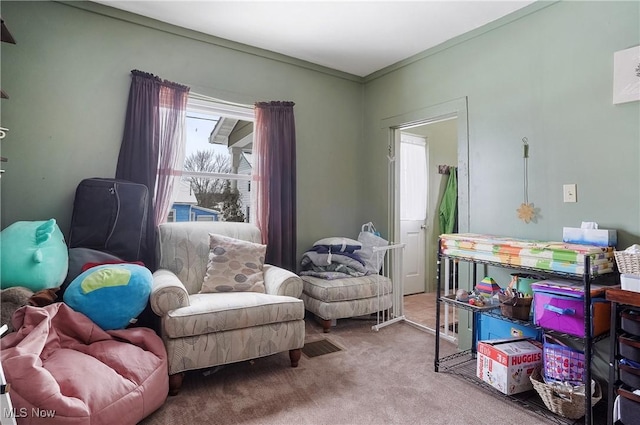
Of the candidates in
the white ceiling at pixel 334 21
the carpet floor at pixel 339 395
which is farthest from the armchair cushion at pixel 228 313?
the white ceiling at pixel 334 21

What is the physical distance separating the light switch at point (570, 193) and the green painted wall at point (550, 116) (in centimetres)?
3

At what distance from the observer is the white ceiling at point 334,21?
2.46 m

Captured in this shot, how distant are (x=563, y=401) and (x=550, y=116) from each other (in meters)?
1.68

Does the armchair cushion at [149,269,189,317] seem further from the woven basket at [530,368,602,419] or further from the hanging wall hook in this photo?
the hanging wall hook

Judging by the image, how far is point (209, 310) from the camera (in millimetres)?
2039

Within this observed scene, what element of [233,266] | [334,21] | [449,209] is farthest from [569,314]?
[449,209]

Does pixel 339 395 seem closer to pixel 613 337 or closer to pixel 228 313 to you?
pixel 228 313

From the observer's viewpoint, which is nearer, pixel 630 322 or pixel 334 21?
pixel 630 322

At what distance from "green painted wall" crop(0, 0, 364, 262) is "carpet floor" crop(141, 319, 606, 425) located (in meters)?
1.56

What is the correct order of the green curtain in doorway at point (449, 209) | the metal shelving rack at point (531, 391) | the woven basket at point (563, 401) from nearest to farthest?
1. the metal shelving rack at point (531, 391)
2. the woven basket at point (563, 401)
3. the green curtain in doorway at point (449, 209)

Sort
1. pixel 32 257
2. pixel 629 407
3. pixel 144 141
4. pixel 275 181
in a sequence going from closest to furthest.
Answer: pixel 629 407 < pixel 32 257 < pixel 144 141 < pixel 275 181

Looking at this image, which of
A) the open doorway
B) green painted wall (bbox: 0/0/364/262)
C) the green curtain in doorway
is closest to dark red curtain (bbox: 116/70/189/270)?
green painted wall (bbox: 0/0/364/262)

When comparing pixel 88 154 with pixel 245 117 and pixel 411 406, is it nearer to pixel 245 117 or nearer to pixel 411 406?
pixel 245 117

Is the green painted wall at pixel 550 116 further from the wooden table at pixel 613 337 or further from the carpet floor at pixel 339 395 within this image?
the carpet floor at pixel 339 395
